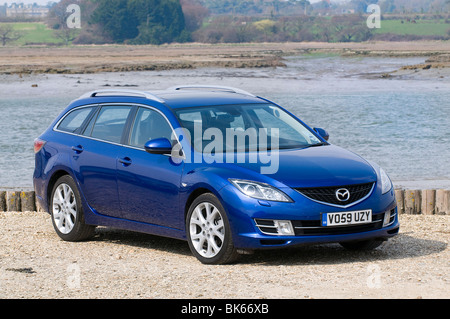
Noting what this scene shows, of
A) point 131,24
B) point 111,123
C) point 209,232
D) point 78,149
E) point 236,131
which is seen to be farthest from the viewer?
point 131,24

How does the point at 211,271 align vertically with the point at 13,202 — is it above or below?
above

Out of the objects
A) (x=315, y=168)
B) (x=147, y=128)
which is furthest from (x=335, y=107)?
(x=315, y=168)

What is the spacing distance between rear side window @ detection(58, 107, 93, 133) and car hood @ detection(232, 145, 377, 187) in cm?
→ 278

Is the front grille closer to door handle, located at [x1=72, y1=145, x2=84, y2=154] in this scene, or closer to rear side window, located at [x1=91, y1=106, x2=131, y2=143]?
rear side window, located at [x1=91, y1=106, x2=131, y2=143]

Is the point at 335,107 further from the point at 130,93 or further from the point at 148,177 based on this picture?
the point at 148,177

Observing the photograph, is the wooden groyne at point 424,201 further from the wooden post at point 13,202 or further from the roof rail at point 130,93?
the wooden post at point 13,202

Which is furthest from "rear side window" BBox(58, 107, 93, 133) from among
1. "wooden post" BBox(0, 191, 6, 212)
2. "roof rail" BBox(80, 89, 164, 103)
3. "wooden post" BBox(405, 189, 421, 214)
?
"wooden post" BBox(405, 189, 421, 214)

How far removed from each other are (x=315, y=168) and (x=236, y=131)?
1145 mm

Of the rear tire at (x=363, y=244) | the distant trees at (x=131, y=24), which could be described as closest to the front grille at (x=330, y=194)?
A: the rear tire at (x=363, y=244)

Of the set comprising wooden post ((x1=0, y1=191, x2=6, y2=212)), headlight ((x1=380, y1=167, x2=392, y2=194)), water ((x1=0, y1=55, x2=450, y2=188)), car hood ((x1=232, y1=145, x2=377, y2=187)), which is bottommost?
water ((x1=0, y1=55, x2=450, y2=188))

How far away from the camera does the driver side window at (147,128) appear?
9.36m

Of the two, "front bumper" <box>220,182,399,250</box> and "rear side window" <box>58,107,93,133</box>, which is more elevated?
"rear side window" <box>58,107,93,133</box>

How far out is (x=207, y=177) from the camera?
8453mm

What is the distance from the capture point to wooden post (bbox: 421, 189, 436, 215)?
12352 millimetres
